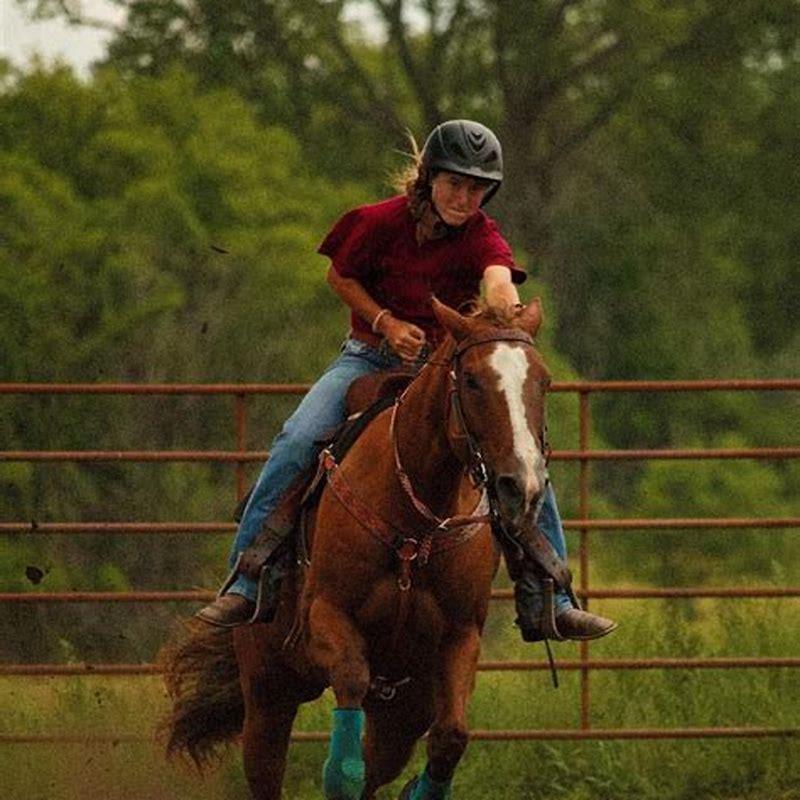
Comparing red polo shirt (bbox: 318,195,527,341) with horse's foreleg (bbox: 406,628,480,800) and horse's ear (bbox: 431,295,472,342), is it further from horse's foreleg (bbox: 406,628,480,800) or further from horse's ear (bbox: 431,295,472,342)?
horse's foreleg (bbox: 406,628,480,800)

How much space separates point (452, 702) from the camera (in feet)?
26.4

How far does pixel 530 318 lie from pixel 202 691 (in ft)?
7.84

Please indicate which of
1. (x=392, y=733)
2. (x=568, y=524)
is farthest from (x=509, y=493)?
(x=568, y=524)

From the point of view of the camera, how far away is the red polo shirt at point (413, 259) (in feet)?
27.7

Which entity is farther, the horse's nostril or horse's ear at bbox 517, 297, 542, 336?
horse's ear at bbox 517, 297, 542, 336

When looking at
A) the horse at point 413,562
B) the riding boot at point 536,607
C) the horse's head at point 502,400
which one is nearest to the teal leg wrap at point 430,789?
the horse at point 413,562

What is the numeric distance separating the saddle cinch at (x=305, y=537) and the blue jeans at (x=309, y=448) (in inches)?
1.2

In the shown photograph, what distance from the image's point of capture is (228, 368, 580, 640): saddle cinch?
27.7 ft

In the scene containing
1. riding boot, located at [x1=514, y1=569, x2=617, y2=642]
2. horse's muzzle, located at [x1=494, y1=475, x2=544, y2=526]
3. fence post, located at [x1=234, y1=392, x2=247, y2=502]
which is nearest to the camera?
horse's muzzle, located at [x1=494, y1=475, x2=544, y2=526]

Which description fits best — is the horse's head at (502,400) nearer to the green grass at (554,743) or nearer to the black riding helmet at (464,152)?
the black riding helmet at (464,152)

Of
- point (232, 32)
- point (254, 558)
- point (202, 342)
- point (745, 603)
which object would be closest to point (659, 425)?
point (232, 32)

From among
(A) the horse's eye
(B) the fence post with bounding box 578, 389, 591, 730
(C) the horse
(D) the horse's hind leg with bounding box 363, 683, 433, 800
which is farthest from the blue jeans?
(B) the fence post with bounding box 578, 389, 591, 730

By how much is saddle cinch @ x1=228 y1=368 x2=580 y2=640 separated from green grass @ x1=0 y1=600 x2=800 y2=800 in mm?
2099

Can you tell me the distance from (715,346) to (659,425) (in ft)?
Result: 6.71
